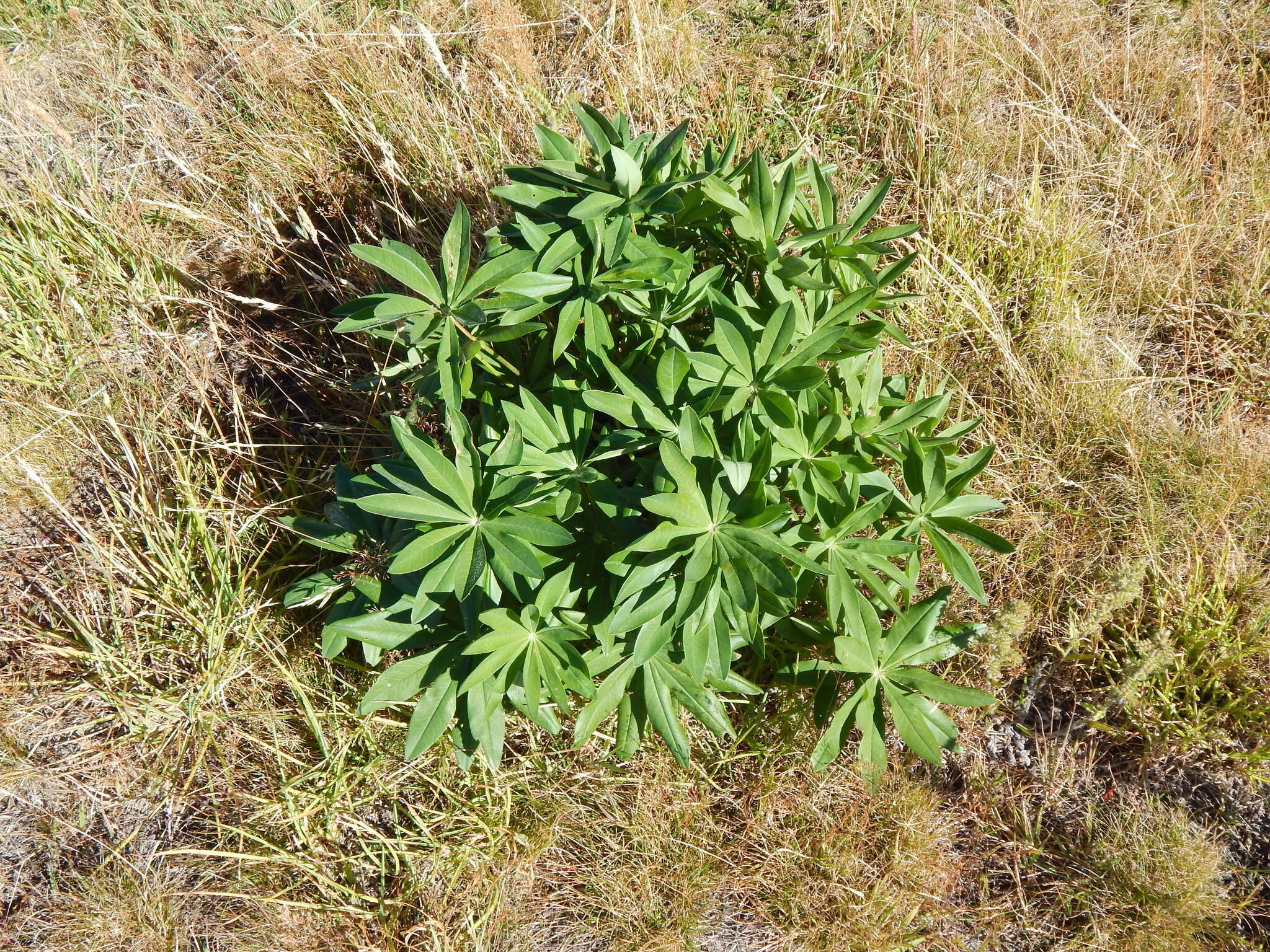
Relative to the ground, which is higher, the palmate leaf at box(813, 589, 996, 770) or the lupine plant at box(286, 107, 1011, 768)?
the lupine plant at box(286, 107, 1011, 768)

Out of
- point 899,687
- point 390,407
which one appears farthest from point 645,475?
point 390,407

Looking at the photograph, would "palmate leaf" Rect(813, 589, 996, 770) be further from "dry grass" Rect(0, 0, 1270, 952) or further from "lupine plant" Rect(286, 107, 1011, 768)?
"dry grass" Rect(0, 0, 1270, 952)

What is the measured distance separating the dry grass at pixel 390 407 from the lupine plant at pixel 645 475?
20.6 inches

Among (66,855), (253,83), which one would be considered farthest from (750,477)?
(253,83)

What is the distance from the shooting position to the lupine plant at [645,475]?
176 centimetres

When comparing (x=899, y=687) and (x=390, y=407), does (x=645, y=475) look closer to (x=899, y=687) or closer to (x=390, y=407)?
(x=899, y=687)

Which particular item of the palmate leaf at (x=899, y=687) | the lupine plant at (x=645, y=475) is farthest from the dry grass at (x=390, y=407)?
the lupine plant at (x=645, y=475)

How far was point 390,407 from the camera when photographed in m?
2.88

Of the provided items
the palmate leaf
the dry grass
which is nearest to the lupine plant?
the palmate leaf

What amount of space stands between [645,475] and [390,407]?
133cm

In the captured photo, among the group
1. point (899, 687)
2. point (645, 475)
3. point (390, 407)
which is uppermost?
point (390, 407)

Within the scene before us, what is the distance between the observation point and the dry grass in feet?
7.94

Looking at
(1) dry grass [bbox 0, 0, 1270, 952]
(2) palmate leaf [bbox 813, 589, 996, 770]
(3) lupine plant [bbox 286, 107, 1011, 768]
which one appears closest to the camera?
(3) lupine plant [bbox 286, 107, 1011, 768]

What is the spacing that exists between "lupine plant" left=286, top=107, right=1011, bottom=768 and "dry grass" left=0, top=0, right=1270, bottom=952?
1.71 ft
